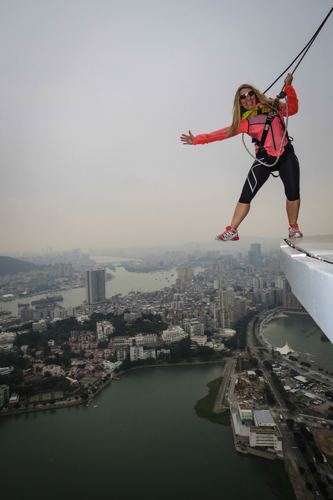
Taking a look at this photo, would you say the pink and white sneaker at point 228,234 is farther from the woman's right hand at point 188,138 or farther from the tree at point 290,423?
the tree at point 290,423

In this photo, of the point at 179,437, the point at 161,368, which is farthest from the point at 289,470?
the point at 161,368

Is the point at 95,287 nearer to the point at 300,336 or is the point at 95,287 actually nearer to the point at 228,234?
the point at 300,336

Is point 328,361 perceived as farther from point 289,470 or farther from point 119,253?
point 119,253

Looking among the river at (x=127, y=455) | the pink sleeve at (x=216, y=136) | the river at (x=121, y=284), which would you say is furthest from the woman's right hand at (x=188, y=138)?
the river at (x=121, y=284)

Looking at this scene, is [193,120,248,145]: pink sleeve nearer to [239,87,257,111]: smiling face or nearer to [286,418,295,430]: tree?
[239,87,257,111]: smiling face

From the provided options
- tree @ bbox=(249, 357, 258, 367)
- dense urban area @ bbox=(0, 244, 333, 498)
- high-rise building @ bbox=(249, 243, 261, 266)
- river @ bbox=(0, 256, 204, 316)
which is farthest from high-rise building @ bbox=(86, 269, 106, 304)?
high-rise building @ bbox=(249, 243, 261, 266)

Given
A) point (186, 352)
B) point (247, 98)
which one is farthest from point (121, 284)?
point (247, 98)
